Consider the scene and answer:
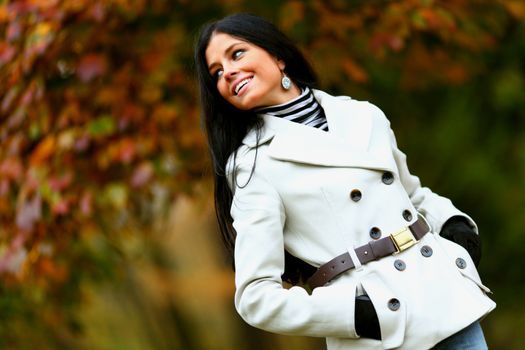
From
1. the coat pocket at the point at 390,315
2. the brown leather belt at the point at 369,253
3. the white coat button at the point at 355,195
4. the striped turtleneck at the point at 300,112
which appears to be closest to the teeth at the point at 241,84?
the striped turtleneck at the point at 300,112

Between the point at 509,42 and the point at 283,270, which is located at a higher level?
the point at 283,270

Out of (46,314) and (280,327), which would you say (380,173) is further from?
(46,314)

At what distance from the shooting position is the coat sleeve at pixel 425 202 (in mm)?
2574

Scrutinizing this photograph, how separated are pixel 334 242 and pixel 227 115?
48 centimetres

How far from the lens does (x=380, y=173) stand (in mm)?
2379

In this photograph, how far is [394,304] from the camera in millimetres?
2217

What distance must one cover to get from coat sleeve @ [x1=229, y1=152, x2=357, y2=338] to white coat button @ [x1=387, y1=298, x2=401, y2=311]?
0.31ft

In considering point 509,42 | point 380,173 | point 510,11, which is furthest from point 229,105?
point 509,42

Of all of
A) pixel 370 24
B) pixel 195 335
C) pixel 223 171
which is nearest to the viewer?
pixel 223 171

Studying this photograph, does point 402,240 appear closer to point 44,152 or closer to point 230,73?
point 230,73

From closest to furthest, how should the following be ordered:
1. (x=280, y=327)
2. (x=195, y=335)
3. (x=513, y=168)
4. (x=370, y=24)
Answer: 1. (x=280, y=327)
2. (x=370, y=24)
3. (x=513, y=168)
4. (x=195, y=335)

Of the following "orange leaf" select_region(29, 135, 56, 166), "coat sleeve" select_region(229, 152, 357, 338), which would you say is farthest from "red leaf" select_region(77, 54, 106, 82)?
"coat sleeve" select_region(229, 152, 357, 338)

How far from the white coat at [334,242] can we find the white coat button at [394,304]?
1 centimetres

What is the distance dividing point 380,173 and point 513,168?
14.2 feet
